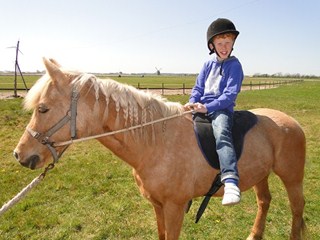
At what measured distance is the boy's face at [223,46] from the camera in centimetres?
298

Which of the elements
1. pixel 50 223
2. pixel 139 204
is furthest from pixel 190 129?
pixel 50 223

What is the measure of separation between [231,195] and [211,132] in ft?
2.27

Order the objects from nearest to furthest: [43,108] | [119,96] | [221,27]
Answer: [43,108] → [119,96] → [221,27]

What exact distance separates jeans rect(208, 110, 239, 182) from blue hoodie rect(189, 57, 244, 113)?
115mm

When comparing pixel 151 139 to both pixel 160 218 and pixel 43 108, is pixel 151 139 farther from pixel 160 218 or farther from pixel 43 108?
pixel 160 218

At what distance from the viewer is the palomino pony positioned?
223cm

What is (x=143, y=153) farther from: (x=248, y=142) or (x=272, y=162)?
(x=272, y=162)

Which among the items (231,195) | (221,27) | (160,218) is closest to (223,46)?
(221,27)

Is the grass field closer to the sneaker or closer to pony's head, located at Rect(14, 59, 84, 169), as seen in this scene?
the sneaker

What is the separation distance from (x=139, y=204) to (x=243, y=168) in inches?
102

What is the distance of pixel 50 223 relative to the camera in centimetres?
434

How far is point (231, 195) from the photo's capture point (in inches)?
96.5

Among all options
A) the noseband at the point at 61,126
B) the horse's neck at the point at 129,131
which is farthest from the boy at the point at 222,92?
the noseband at the point at 61,126

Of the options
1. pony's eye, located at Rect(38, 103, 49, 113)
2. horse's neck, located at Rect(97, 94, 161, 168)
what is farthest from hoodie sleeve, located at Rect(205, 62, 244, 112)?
pony's eye, located at Rect(38, 103, 49, 113)
